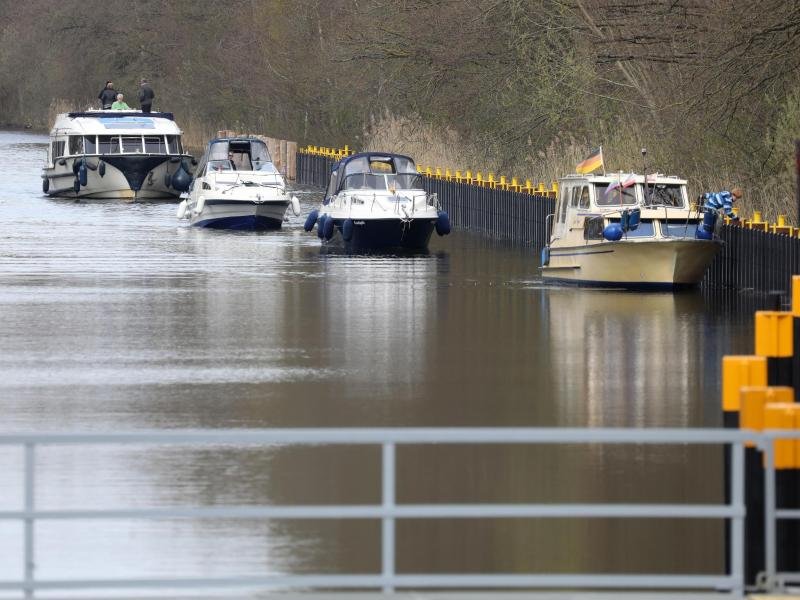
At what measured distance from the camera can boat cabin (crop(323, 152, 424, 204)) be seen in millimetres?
38688

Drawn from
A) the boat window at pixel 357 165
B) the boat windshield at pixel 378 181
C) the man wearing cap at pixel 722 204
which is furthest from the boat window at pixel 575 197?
the boat window at pixel 357 165

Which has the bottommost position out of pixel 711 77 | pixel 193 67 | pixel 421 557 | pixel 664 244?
pixel 421 557

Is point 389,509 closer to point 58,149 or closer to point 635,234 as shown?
point 635,234

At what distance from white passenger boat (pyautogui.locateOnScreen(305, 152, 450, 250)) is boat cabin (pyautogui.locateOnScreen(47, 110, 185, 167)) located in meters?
16.9

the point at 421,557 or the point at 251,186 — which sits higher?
the point at 251,186

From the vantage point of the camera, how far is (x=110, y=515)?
9008mm

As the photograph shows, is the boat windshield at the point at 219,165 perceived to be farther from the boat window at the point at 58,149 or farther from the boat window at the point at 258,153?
the boat window at the point at 58,149

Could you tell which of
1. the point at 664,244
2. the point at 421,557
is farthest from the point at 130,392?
the point at 664,244

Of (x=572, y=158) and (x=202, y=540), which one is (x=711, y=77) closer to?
(x=572, y=158)

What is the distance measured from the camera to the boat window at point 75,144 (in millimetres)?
54906

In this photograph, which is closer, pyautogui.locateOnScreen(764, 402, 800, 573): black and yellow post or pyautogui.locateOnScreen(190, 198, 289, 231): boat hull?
pyautogui.locateOnScreen(764, 402, 800, 573): black and yellow post

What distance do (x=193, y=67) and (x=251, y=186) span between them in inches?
1916

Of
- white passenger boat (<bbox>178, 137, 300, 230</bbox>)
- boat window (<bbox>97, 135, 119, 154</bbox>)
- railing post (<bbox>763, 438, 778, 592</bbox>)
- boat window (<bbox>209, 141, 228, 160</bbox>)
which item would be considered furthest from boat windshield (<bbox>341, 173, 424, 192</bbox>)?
railing post (<bbox>763, 438, 778, 592</bbox>)

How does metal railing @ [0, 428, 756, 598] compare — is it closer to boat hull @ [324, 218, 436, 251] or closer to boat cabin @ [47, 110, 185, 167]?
boat hull @ [324, 218, 436, 251]
